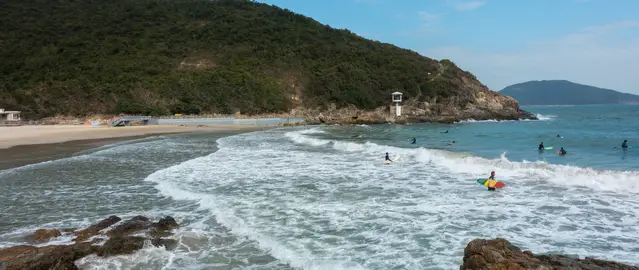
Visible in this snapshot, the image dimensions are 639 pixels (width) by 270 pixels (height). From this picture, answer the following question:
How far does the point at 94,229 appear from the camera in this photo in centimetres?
820

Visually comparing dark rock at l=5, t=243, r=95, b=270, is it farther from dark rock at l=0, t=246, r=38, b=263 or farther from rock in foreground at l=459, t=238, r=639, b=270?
rock in foreground at l=459, t=238, r=639, b=270

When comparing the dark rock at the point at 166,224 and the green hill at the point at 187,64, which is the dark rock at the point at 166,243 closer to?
the dark rock at the point at 166,224

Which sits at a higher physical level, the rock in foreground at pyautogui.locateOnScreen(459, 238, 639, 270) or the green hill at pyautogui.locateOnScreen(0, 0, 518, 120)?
the green hill at pyautogui.locateOnScreen(0, 0, 518, 120)

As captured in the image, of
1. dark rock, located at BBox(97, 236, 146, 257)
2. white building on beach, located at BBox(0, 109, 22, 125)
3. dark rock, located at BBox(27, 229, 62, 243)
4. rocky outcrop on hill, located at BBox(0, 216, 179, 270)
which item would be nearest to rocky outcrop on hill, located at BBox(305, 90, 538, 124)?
white building on beach, located at BBox(0, 109, 22, 125)

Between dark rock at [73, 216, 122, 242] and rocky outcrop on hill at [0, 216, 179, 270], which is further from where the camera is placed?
dark rock at [73, 216, 122, 242]

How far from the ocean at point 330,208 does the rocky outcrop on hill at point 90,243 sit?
231 mm

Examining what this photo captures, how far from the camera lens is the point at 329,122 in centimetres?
5809

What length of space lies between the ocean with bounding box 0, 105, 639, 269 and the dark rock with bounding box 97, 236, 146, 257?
6.1 inches

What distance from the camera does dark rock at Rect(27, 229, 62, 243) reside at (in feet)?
25.2

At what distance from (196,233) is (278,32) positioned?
268 ft

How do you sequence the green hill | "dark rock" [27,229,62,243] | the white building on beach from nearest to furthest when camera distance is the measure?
1. "dark rock" [27,229,62,243]
2. the white building on beach
3. the green hill

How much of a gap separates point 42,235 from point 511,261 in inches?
329

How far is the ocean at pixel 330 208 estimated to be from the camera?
7.14 metres

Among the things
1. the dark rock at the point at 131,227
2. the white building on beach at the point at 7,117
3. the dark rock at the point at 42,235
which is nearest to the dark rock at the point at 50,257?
the dark rock at the point at 42,235
